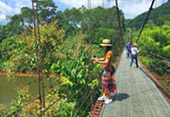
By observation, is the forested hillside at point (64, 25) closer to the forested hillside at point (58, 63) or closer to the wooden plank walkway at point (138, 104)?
the forested hillside at point (58, 63)

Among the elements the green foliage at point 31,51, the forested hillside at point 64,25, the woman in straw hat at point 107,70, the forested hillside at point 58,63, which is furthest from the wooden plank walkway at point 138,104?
the forested hillside at point 64,25

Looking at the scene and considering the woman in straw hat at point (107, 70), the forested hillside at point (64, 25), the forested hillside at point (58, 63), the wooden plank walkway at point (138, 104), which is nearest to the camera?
the wooden plank walkway at point (138, 104)

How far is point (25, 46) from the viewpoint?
30.7 feet

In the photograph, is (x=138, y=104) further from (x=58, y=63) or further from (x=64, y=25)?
(x=64, y=25)

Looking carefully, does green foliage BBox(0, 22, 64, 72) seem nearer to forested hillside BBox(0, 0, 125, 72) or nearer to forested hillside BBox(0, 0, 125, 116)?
forested hillside BBox(0, 0, 125, 116)

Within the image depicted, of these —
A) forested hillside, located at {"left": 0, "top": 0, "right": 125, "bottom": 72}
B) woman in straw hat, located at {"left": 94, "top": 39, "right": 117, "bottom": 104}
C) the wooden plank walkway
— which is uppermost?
forested hillside, located at {"left": 0, "top": 0, "right": 125, "bottom": 72}

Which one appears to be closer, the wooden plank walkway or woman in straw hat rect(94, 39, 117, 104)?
the wooden plank walkway

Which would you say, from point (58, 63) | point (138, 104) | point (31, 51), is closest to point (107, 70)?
point (138, 104)

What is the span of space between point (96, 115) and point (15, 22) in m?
46.4

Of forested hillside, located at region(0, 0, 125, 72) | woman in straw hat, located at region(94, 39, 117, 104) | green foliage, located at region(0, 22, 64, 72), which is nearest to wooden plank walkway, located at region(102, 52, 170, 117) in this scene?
woman in straw hat, located at region(94, 39, 117, 104)

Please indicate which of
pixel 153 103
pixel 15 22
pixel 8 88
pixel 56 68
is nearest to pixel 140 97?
pixel 153 103

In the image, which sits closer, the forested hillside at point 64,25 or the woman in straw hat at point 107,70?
the woman in straw hat at point 107,70

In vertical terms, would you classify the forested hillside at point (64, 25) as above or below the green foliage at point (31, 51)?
above

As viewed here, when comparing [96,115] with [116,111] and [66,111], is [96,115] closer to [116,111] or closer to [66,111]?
[116,111]
